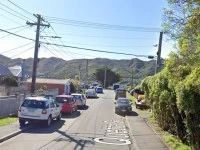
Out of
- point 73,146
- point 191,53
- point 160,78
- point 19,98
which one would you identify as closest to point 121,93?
point 19,98

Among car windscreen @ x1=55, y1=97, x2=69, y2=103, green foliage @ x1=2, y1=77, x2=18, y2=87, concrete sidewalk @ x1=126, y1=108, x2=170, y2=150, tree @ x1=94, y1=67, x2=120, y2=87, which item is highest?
tree @ x1=94, y1=67, x2=120, y2=87

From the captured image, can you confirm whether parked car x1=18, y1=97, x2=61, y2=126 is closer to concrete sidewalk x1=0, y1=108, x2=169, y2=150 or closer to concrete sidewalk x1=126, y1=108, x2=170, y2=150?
concrete sidewalk x1=0, y1=108, x2=169, y2=150

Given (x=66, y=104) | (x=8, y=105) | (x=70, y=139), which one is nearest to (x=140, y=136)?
(x=70, y=139)

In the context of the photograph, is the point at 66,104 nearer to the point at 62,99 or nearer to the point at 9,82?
the point at 62,99

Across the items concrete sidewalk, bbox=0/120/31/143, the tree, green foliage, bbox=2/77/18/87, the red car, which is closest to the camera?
concrete sidewalk, bbox=0/120/31/143

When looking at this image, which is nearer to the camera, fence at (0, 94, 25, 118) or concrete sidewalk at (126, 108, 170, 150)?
concrete sidewalk at (126, 108, 170, 150)

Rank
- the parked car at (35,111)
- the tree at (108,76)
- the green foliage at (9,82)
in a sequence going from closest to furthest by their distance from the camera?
the parked car at (35,111), the green foliage at (9,82), the tree at (108,76)

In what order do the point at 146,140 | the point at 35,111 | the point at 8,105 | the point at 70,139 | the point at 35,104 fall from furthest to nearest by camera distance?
the point at 8,105 < the point at 35,104 < the point at 35,111 < the point at 146,140 < the point at 70,139

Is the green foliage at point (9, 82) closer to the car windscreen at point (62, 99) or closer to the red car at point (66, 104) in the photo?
the car windscreen at point (62, 99)

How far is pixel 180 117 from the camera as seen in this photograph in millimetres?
18734

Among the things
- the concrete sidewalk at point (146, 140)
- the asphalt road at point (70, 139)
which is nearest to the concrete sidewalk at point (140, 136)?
the concrete sidewalk at point (146, 140)

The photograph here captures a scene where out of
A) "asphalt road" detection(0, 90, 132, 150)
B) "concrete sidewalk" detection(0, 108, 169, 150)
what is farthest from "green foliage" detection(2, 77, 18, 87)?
"asphalt road" detection(0, 90, 132, 150)

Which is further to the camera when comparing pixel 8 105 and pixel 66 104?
pixel 66 104

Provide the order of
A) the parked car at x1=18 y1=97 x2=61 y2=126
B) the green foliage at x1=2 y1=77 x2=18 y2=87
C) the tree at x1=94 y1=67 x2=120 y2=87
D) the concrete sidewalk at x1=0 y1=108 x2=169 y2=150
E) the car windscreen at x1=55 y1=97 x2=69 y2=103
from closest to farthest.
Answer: the concrete sidewalk at x1=0 y1=108 x2=169 y2=150 → the parked car at x1=18 y1=97 x2=61 y2=126 → the car windscreen at x1=55 y1=97 x2=69 y2=103 → the green foliage at x1=2 y1=77 x2=18 y2=87 → the tree at x1=94 y1=67 x2=120 y2=87
